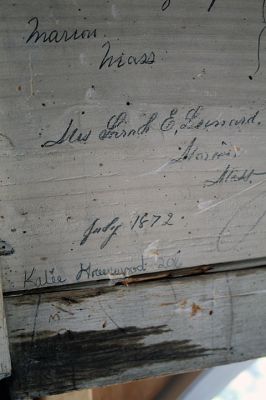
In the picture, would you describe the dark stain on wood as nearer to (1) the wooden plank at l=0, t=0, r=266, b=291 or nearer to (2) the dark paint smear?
(1) the wooden plank at l=0, t=0, r=266, b=291

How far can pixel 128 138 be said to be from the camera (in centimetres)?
99

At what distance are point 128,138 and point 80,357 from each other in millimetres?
418

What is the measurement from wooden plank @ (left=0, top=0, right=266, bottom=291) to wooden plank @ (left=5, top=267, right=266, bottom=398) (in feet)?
0.15

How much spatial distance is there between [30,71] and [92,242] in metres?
0.33

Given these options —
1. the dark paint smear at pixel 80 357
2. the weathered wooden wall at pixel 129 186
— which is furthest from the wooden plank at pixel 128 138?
the dark paint smear at pixel 80 357

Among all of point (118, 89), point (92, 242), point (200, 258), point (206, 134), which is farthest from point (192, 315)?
point (118, 89)

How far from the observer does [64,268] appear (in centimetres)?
97

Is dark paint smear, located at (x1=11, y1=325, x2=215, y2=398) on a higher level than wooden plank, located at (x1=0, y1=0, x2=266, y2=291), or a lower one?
lower

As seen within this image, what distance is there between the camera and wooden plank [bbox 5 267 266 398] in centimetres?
96

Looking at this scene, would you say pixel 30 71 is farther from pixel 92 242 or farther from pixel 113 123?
pixel 92 242
